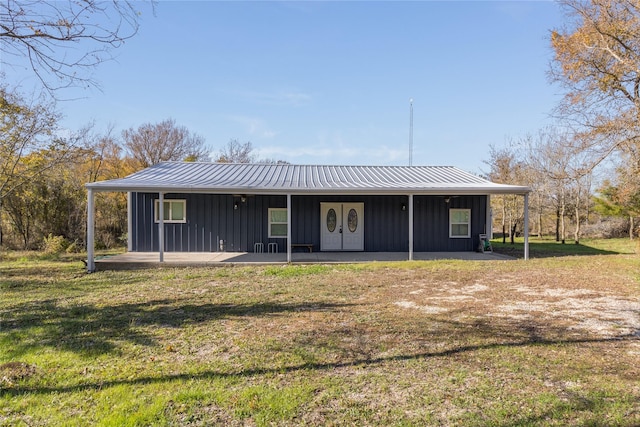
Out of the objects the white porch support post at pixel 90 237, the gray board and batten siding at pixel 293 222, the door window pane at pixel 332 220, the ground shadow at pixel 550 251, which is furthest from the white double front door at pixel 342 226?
the white porch support post at pixel 90 237

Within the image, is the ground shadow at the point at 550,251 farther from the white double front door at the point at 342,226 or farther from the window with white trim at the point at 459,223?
the white double front door at the point at 342,226

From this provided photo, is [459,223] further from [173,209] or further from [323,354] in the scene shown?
[323,354]

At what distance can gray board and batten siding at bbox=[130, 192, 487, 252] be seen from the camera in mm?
13906

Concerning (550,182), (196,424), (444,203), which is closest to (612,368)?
(196,424)

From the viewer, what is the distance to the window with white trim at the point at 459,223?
1458cm

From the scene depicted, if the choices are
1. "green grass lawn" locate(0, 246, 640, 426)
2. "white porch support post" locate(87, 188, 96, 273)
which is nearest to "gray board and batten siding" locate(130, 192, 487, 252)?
"white porch support post" locate(87, 188, 96, 273)

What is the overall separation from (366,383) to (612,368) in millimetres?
2409

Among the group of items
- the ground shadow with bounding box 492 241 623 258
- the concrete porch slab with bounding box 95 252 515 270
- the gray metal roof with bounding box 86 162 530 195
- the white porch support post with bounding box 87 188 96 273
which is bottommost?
the ground shadow with bounding box 492 241 623 258

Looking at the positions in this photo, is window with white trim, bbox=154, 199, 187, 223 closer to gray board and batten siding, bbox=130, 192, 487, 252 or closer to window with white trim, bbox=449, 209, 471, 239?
gray board and batten siding, bbox=130, 192, 487, 252

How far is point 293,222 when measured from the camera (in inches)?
559

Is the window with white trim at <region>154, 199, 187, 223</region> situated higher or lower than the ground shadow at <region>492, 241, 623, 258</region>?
higher

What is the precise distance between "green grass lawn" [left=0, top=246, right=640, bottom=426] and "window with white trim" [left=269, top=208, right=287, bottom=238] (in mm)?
6118

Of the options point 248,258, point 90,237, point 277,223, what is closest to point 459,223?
point 277,223

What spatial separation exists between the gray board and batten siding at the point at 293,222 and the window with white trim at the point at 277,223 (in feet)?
0.50
